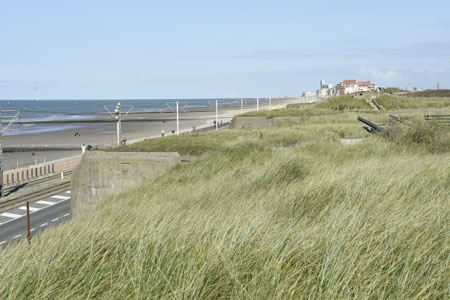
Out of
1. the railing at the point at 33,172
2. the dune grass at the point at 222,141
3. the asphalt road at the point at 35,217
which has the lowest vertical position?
the asphalt road at the point at 35,217

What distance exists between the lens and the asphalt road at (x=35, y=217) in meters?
20.9

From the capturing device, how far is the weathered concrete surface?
1595 centimetres

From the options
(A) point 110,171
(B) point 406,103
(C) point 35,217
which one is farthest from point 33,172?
(B) point 406,103

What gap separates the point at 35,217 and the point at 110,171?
9.25m

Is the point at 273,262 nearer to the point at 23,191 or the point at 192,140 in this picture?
the point at 192,140

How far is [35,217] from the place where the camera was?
23797 millimetres

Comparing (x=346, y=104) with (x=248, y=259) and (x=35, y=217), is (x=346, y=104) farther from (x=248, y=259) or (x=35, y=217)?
(x=248, y=259)

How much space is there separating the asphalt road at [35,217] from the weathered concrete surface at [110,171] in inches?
109

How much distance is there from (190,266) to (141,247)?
0.71 meters

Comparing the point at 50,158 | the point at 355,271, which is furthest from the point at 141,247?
the point at 50,158

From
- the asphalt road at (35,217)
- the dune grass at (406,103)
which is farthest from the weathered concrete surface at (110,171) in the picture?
the dune grass at (406,103)

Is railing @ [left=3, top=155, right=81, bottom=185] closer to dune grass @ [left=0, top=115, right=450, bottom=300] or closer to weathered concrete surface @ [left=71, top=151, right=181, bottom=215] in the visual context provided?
weathered concrete surface @ [left=71, top=151, right=181, bottom=215]

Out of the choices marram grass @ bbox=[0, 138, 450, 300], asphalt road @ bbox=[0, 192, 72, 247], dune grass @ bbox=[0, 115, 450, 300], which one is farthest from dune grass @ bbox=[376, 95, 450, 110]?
marram grass @ bbox=[0, 138, 450, 300]

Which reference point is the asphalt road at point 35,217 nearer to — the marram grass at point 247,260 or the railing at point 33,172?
the railing at point 33,172
